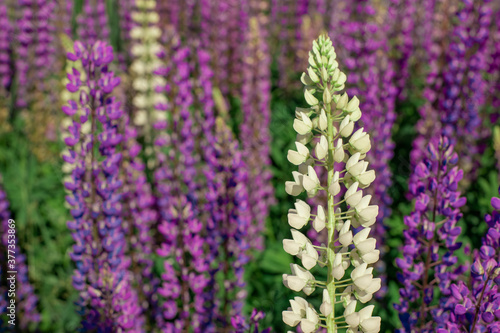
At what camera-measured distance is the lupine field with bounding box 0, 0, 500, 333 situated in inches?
60.2

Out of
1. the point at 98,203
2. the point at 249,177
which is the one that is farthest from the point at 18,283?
the point at 249,177

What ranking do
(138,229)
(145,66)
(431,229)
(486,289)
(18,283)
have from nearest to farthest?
(486,289)
(431,229)
(138,229)
(18,283)
(145,66)

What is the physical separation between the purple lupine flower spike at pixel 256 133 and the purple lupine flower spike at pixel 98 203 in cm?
165

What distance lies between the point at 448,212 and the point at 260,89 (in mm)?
2896

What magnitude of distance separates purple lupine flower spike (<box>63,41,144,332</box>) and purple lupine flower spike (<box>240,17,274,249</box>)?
1.65 meters

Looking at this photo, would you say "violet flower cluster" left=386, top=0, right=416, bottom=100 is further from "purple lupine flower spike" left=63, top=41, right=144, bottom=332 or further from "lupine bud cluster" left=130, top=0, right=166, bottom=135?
"purple lupine flower spike" left=63, top=41, right=144, bottom=332

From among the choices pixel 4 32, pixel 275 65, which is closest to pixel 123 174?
pixel 4 32

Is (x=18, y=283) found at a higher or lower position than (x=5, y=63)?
lower

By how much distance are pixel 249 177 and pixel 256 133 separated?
50cm

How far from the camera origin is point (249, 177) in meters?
4.24

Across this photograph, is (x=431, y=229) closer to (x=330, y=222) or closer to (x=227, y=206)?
(x=330, y=222)

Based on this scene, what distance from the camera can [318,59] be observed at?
1435mm

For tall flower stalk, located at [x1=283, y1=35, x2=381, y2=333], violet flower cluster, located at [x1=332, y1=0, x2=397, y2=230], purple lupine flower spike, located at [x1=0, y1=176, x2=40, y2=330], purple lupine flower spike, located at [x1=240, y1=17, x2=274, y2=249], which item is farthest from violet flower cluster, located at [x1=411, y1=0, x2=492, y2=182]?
purple lupine flower spike, located at [x1=0, y1=176, x2=40, y2=330]

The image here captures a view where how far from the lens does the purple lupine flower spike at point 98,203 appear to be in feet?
7.79
